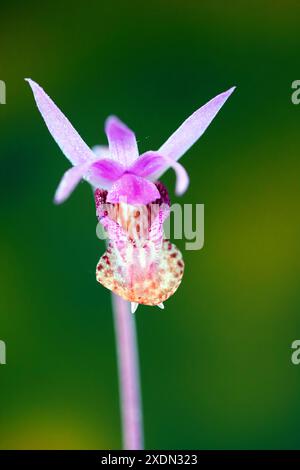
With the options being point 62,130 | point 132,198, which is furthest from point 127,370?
point 62,130

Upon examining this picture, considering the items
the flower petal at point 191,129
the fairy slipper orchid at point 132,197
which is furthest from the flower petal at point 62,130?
the flower petal at point 191,129

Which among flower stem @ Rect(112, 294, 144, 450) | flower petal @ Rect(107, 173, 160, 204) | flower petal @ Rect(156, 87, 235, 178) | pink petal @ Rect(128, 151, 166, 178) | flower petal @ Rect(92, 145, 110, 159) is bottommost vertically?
flower stem @ Rect(112, 294, 144, 450)

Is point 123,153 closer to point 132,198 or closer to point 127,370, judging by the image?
point 132,198

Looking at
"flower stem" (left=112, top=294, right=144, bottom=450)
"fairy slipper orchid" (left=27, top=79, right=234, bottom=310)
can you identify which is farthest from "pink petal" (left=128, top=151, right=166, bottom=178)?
"flower stem" (left=112, top=294, right=144, bottom=450)

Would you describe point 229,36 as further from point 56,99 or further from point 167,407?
point 167,407

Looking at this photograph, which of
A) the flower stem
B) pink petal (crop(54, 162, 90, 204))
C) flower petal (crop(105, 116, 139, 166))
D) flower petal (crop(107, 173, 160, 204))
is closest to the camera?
pink petal (crop(54, 162, 90, 204))

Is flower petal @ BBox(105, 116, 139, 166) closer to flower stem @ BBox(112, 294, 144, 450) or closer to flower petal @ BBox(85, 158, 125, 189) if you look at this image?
flower petal @ BBox(85, 158, 125, 189)

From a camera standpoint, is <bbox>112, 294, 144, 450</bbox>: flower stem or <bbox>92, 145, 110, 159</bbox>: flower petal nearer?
<bbox>92, 145, 110, 159</bbox>: flower petal

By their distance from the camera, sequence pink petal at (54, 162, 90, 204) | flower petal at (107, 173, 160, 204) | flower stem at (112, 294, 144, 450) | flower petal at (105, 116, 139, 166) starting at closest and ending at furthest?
pink petal at (54, 162, 90, 204), flower petal at (105, 116, 139, 166), flower petal at (107, 173, 160, 204), flower stem at (112, 294, 144, 450)
